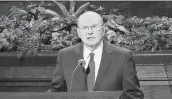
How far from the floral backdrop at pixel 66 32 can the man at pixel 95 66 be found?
8.83 feet

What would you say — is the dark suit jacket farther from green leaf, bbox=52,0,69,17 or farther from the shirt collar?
green leaf, bbox=52,0,69,17

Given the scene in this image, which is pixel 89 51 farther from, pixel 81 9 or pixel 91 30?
pixel 81 9

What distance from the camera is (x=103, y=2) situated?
7734 millimetres

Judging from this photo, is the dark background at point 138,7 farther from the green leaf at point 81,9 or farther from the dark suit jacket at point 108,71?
the dark suit jacket at point 108,71

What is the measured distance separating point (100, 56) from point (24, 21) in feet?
11.4

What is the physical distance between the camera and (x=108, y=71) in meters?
3.59

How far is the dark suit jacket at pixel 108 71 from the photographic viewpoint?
352 centimetres

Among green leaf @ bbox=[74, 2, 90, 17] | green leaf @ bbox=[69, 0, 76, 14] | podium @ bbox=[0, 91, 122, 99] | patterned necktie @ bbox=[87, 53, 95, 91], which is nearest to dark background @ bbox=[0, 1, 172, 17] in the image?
green leaf @ bbox=[69, 0, 76, 14]

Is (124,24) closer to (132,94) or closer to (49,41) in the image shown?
(49,41)

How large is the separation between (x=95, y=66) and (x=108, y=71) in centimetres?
12

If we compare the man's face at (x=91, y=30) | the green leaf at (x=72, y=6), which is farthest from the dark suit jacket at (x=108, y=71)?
the green leaf at (x=72, y=6)

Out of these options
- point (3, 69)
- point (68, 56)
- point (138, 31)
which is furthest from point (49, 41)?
point (68, 56)

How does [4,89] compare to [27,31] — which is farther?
[27,31]

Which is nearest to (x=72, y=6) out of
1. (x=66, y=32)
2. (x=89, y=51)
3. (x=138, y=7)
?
(x=66, y=32)
